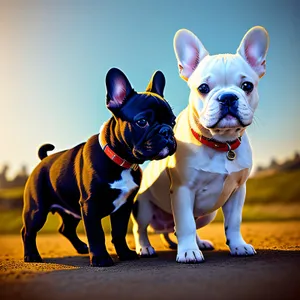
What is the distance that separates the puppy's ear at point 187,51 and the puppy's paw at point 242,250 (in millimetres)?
506

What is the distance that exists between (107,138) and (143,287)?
466 mm

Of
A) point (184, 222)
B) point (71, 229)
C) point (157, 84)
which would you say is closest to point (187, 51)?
point (157, 84)

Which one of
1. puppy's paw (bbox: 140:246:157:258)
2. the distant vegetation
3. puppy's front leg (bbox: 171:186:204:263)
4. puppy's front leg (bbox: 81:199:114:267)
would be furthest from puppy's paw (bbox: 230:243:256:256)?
the distant vegetation

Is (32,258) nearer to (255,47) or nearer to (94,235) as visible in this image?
(94,235)

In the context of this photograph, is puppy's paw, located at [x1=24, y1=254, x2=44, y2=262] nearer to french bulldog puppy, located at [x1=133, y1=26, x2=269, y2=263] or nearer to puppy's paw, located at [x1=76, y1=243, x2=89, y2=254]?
puppy's paw, located at [x1=76, y1=243, x2=89, y2=254]

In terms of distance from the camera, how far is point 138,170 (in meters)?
1.35

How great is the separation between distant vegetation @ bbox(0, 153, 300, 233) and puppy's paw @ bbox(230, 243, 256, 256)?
42.1 inches

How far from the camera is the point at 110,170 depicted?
4.17 ft

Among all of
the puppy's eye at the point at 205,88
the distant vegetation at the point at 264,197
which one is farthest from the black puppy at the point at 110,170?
the distant vegetation at the point at 264,197

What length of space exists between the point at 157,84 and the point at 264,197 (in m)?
1.48

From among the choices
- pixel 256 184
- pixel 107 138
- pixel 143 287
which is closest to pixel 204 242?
pixel 107 138

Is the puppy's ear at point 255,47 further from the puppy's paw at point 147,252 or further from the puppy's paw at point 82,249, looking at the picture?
the puppy's paw at point 82,249

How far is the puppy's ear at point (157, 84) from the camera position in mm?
1351

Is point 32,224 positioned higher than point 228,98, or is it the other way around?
point 228,98
